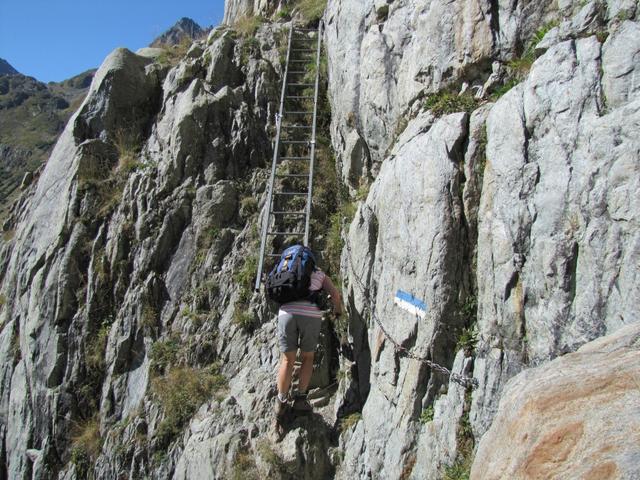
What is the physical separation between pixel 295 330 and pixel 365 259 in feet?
5.05

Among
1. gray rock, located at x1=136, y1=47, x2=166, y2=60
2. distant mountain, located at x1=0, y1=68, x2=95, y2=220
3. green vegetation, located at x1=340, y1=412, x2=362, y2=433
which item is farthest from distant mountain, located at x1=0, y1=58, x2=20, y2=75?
green vegetation, located at x1=340, y1=412, x2=362, y2=433

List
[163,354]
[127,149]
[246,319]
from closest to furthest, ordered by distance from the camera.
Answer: [246,319] → [163,354] → [127,149]

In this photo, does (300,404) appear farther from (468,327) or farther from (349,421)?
(468,327)

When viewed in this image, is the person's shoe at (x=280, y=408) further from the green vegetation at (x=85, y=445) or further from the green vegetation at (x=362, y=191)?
the green vegetation at (x=85, y=445)

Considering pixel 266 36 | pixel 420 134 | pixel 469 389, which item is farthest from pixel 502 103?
pixel 266 36

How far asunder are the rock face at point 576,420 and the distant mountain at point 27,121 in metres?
67.4

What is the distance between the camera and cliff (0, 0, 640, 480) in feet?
15.1

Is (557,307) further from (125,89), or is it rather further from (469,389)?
(125,89)

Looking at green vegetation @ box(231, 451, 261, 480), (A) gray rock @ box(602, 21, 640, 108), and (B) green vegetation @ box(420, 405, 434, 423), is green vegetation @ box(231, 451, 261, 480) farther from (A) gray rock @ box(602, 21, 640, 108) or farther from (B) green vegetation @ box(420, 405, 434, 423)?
(A) gray rock @ box(602, 21, 640, 108)

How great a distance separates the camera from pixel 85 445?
9477 millimetres

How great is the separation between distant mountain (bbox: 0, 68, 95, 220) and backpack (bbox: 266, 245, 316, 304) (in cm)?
6366

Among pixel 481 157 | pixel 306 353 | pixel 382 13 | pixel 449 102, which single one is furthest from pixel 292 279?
pixel 382 13

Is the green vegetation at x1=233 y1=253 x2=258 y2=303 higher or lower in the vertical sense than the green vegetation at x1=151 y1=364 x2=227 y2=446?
higher

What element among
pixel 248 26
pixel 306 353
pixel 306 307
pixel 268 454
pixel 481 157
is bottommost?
pixel 268 454
